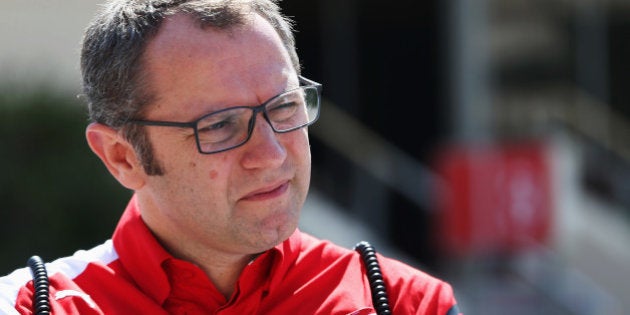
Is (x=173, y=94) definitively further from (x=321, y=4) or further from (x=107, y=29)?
(x=321, y=4)

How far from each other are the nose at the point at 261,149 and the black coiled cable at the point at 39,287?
1.75 ft

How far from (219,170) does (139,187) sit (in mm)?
286

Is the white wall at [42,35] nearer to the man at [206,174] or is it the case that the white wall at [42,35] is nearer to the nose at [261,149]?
the man at [206,174]

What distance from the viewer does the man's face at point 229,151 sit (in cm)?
239

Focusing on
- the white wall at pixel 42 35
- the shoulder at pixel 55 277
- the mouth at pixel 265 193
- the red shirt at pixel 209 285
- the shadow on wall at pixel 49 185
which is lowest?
the shadow on wall at pixel 49 185

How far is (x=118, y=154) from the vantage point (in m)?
2.61

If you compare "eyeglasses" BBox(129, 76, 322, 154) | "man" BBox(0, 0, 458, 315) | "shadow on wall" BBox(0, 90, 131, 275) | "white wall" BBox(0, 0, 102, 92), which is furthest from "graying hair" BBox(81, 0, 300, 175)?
"white wall" BBox(0, 0, 102, 92)

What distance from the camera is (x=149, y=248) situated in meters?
2.55

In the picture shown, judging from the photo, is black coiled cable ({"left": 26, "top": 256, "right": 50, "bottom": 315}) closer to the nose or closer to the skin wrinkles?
the skin wrinkles

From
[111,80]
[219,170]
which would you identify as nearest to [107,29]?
[111,80]

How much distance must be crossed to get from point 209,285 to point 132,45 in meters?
0.59

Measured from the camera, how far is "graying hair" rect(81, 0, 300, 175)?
246 centimetres

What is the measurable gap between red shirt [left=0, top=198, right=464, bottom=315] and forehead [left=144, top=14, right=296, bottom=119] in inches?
15.5

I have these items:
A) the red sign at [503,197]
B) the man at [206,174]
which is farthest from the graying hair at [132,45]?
the red sign at [503,197]
